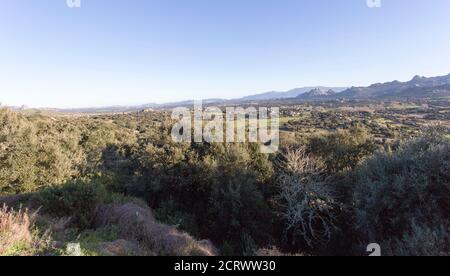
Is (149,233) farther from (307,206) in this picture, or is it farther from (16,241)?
(307,206)

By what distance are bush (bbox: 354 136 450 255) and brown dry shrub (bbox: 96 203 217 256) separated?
6.44 m

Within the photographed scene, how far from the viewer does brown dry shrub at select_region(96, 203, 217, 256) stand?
9227 mm

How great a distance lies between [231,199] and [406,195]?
750 centimetres

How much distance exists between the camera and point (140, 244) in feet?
30.3

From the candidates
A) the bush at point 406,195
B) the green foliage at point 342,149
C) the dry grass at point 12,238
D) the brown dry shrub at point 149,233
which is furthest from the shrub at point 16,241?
the green foliage at point 342,149

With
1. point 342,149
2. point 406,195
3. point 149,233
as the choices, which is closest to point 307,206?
point 406,195

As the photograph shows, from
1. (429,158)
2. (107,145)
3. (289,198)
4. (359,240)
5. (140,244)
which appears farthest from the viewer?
(107,145)

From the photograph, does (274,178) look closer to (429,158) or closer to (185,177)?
(185,177)

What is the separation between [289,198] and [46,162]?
609 inches

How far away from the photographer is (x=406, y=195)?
10461 mm

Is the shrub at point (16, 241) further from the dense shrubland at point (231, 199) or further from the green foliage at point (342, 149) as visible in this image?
the green foliage at point (342, 149)

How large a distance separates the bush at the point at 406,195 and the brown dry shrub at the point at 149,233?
21.1ft
